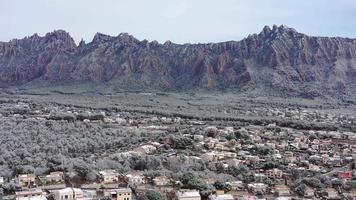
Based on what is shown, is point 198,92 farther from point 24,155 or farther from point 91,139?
point 24,155

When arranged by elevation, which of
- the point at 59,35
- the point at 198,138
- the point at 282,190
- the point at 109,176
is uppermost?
the point at 59,35

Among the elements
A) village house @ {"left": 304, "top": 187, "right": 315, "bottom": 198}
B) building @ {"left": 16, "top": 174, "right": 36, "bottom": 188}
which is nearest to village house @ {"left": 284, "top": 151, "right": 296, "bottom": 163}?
village house @ {"left": 304, "top": 187, "right": 315, "bottom": 198}

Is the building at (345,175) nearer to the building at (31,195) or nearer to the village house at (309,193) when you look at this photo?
the village house at (309,193)

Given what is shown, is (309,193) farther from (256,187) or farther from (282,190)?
(256,187)

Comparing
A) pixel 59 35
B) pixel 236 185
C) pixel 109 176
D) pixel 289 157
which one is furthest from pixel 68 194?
pixel 59 35

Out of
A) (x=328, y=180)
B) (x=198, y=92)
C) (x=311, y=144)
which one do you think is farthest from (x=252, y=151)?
(x=198, y=92)
